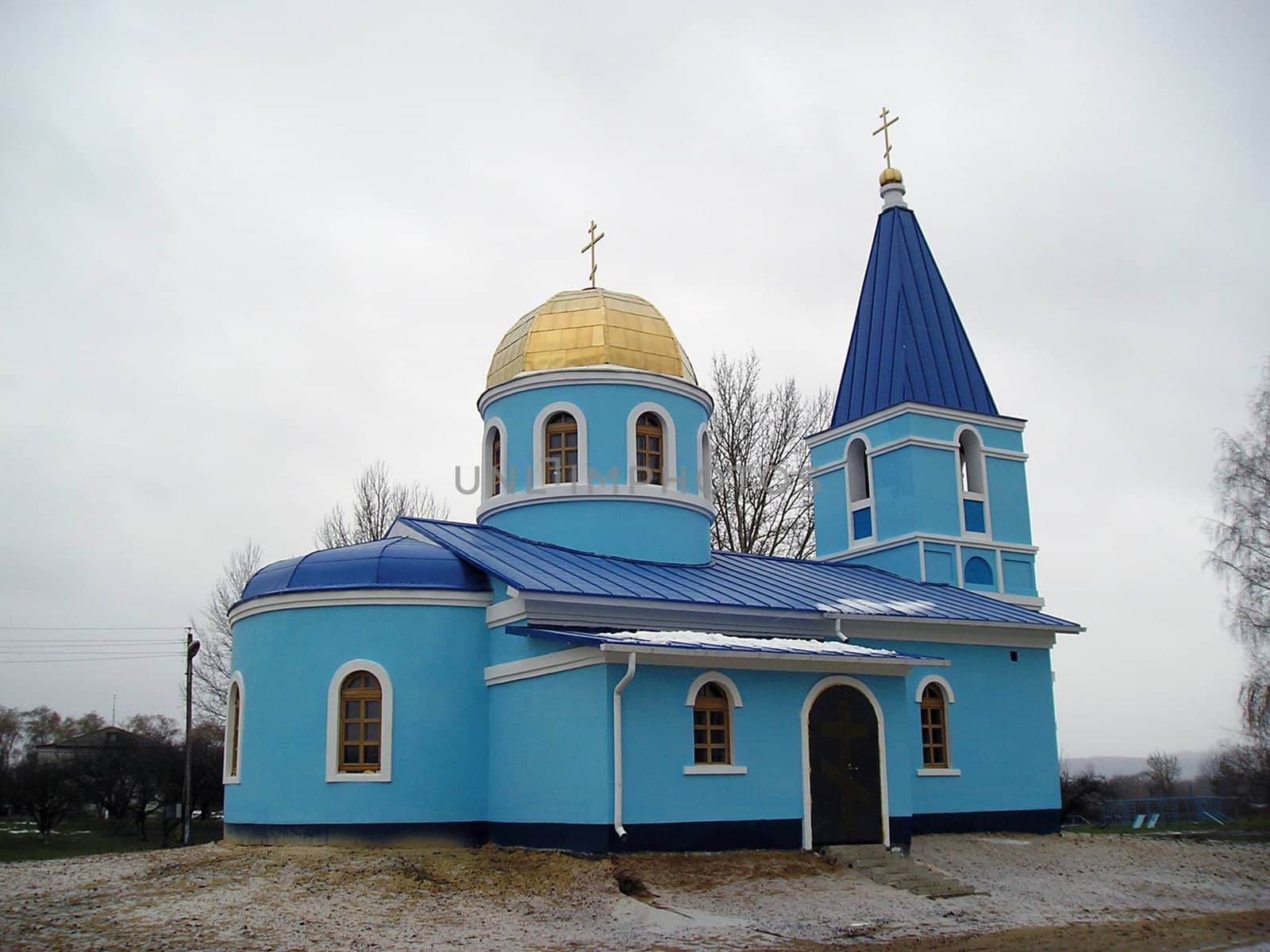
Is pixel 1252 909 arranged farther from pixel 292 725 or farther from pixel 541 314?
pixel 541 314

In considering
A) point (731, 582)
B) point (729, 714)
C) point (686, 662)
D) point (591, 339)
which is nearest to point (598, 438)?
point (591, 339)

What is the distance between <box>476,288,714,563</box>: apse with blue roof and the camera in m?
16.2

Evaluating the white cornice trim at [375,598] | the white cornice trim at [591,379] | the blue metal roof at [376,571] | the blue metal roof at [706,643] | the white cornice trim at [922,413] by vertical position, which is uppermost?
the white cornice trim at [922,413]

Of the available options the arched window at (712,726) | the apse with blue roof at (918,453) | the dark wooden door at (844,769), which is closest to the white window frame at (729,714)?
the arched window at (712,726)

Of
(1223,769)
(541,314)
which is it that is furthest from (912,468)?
(1223,769)

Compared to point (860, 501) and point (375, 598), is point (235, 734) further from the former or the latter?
point (860, 501)

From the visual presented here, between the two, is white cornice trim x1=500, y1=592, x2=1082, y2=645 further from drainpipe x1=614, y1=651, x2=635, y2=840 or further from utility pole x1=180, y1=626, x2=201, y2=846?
utility pole x1=180, y1=626, x2=201, y2=846

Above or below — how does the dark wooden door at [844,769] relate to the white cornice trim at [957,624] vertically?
below

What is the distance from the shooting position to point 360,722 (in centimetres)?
1356

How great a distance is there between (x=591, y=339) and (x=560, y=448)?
168 centimetres

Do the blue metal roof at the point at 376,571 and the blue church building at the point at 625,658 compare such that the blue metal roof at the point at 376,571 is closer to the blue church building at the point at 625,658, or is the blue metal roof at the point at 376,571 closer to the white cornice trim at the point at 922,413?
the blue church building at the point at 625,658

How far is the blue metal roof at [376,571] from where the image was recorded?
13945 millimetres

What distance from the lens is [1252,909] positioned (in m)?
11.9

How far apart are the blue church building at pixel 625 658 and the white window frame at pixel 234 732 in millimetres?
47
